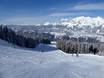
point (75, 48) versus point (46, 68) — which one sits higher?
point (46, 68)

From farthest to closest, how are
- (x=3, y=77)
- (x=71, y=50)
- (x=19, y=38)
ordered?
(x=19, y=38), (x=71, y=50), (x=3, y=77)

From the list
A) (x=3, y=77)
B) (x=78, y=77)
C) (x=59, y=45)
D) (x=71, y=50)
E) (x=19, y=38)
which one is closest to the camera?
(x=3, y=77)

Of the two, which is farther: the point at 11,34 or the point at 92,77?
the point at 11,34

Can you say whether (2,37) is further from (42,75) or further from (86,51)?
(42,75)

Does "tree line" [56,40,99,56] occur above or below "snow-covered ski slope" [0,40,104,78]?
below

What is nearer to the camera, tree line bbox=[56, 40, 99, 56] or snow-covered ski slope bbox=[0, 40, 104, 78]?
snow-covered ski slope bbox=[0, 40, 104, 78]

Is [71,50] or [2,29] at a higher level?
[2,29]

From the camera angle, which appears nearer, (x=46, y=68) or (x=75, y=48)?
(x=46, y=68)

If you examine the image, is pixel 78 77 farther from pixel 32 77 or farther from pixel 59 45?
pixel 59 45

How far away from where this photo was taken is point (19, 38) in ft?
439

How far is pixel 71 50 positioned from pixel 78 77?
284ft

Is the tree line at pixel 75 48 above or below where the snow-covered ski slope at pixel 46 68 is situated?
below

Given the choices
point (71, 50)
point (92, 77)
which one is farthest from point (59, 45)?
point (92, 77)

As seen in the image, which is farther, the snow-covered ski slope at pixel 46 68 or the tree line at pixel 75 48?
the tree line at pixel 75 48
